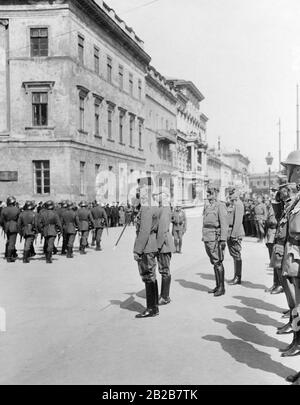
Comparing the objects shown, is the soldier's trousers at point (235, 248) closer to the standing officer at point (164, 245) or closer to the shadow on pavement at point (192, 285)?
the shadow on pavement at point (192, 285)

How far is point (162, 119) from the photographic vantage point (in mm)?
57094

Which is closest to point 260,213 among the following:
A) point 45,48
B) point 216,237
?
point 216,237

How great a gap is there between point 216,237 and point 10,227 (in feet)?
24.5

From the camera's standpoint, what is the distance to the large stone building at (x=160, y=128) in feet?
166

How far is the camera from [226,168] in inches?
4902

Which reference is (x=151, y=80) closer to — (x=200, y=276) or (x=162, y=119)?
(x=162, y=119)

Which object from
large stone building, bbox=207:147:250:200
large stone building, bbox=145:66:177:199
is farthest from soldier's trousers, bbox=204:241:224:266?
large stone building, bbox=207:147:250:200

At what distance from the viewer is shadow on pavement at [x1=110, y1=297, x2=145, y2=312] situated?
798 centimetres

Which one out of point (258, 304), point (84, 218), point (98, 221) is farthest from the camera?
point (98, 221)

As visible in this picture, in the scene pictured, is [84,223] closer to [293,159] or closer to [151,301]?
[151,301]

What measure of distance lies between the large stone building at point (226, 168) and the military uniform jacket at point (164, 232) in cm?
8046

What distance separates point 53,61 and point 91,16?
5081mm

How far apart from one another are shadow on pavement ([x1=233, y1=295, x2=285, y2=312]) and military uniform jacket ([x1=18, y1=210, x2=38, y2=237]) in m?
7.23

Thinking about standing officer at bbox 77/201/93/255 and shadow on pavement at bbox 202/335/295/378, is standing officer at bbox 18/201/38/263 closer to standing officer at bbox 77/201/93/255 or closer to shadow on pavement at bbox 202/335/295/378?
standing officer at bbox 77/201/93/255
